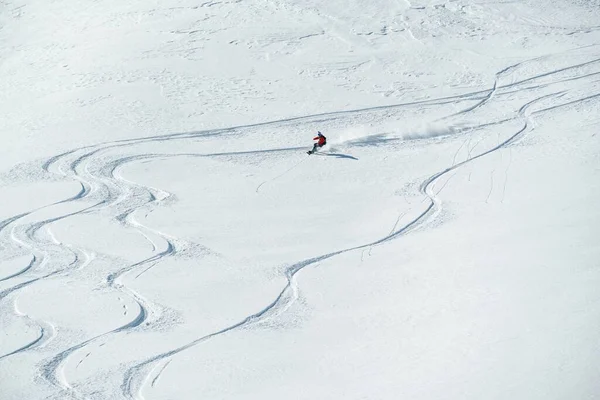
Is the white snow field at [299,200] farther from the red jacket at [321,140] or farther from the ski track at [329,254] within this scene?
the red jacket at [321,140]

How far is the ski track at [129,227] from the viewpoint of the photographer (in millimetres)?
11156

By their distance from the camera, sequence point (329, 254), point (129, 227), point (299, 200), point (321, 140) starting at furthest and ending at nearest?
point (321, 140)
point (299, 200)
point (129, 227)
point (329, 254)

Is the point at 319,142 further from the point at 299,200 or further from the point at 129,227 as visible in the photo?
the point at 129,227

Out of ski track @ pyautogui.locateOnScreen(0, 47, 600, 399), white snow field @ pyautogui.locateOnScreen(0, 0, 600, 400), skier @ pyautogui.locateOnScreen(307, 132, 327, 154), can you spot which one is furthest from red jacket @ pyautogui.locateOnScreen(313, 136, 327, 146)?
ski track @ pyautogui.locateOnScreen(0, 47, 600, 399)

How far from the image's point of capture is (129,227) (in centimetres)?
1533

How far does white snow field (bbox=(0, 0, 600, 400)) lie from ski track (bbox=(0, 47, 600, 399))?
0.05m

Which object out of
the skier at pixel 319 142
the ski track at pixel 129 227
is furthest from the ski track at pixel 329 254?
the skier at pixel 319 142

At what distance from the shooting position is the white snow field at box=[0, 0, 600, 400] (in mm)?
10359

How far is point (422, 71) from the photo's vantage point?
2173cm

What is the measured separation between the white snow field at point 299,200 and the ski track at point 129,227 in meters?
0.05

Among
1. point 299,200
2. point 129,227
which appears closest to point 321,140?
point 299,200

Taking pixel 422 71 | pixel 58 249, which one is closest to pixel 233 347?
pixel 58 249

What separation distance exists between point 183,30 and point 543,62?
946 cm

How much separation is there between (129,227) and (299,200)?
3.23 metres
